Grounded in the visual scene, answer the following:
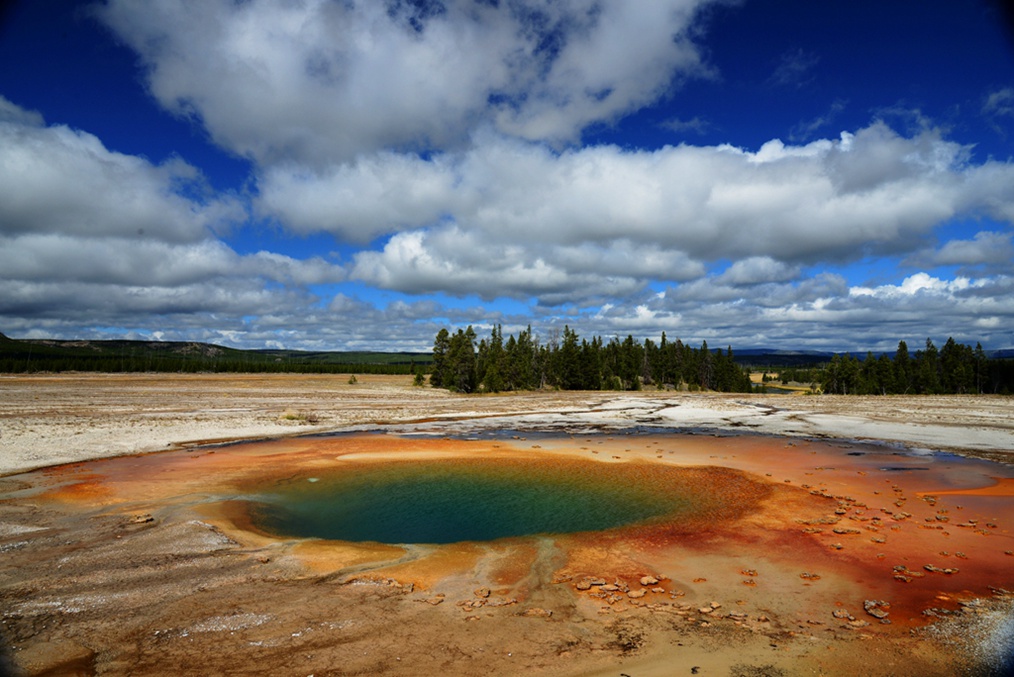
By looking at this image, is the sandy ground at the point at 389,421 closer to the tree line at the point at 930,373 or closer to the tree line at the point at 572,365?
the tree line at the point at 572,365

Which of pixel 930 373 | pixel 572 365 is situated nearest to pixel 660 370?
pixel 572 365

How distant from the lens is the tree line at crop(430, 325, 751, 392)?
88.9 metres

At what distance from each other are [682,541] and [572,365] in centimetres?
8496

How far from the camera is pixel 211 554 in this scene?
40.4 ft

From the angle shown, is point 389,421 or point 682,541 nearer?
point 682,541

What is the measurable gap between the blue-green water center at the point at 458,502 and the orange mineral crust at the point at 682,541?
0.30m

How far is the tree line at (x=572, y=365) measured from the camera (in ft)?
292

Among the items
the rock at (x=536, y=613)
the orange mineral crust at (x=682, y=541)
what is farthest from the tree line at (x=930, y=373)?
the rock at (x=536, y=613)

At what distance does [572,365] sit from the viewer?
9838cm

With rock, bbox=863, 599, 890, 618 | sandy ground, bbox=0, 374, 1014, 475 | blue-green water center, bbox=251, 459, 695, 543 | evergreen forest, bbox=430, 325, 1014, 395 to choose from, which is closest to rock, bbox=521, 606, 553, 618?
blue-green water center, bbox=251, 459, 695, 543

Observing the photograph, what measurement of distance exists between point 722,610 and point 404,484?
48.1ft

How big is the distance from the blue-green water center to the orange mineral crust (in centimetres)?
30

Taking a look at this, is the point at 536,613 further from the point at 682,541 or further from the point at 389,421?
the point at 389,421

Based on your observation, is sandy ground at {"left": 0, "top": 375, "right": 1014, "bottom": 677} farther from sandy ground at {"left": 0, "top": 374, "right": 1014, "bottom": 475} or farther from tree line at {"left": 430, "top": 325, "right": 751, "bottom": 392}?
tree line at {"left": 430, "top": 325, "right": 751, "bottom": 392}
